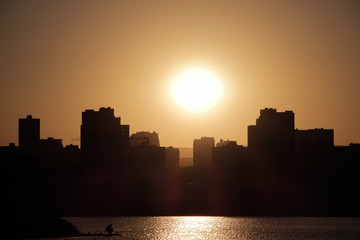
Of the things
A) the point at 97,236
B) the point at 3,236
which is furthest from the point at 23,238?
the point at 97,236

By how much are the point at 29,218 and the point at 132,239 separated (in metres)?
27.5

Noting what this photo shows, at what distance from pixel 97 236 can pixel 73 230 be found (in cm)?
914

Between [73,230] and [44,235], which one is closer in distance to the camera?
[44,235]

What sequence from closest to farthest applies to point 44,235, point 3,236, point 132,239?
point 3,236 < point 44,235 < point 132,239

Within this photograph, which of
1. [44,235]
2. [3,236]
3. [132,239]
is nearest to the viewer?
[3,236]

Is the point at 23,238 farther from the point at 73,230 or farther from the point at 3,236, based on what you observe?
the point at 73,230

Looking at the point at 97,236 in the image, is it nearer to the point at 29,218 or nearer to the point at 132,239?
the point at 132,239

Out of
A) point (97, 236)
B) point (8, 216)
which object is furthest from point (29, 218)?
point (97, 236)

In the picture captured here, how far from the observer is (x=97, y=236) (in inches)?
7421

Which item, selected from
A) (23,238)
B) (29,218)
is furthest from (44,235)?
(29,218)

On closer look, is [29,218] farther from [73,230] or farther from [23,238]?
[23,238]

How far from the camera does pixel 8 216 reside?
641 ft

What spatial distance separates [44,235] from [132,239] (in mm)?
23509

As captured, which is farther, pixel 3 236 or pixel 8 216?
pixel 8 216
